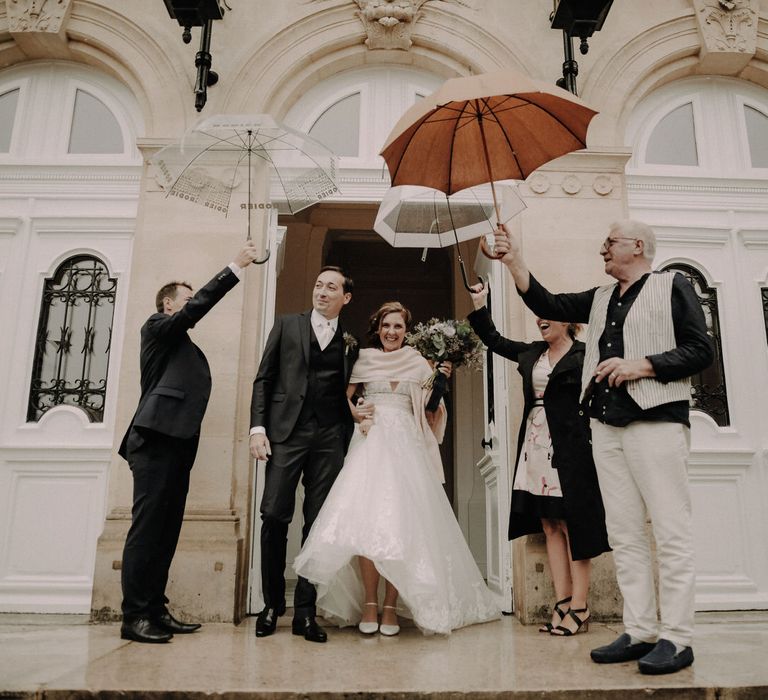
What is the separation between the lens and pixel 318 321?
181 inches

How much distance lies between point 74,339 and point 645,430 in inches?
174

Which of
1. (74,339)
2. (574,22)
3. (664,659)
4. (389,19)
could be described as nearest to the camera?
(664,659)

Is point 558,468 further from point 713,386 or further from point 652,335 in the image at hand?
point 713,386

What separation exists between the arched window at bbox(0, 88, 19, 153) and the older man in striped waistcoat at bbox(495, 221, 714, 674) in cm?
475

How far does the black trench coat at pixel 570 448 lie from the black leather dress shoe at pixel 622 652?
84 centimetres

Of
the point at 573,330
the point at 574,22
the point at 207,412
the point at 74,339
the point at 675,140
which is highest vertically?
the point at 574,22

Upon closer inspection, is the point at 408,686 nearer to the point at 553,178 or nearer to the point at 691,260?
the point at 553,178

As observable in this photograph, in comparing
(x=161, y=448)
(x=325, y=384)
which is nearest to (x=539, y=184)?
(x=325, y=384)

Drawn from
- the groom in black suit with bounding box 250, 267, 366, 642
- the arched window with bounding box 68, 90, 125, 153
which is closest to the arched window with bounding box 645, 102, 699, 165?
the groom in black suit with bounding box 250, 267, 366, 642

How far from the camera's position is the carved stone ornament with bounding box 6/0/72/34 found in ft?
19.0

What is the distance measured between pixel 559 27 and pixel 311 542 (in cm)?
431

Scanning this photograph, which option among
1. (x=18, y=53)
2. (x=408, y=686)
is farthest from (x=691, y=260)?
(x=18, y=53)

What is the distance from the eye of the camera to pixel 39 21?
19.1 feet

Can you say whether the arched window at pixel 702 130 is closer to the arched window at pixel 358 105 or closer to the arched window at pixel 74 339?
the arched window at pixel 358 105
